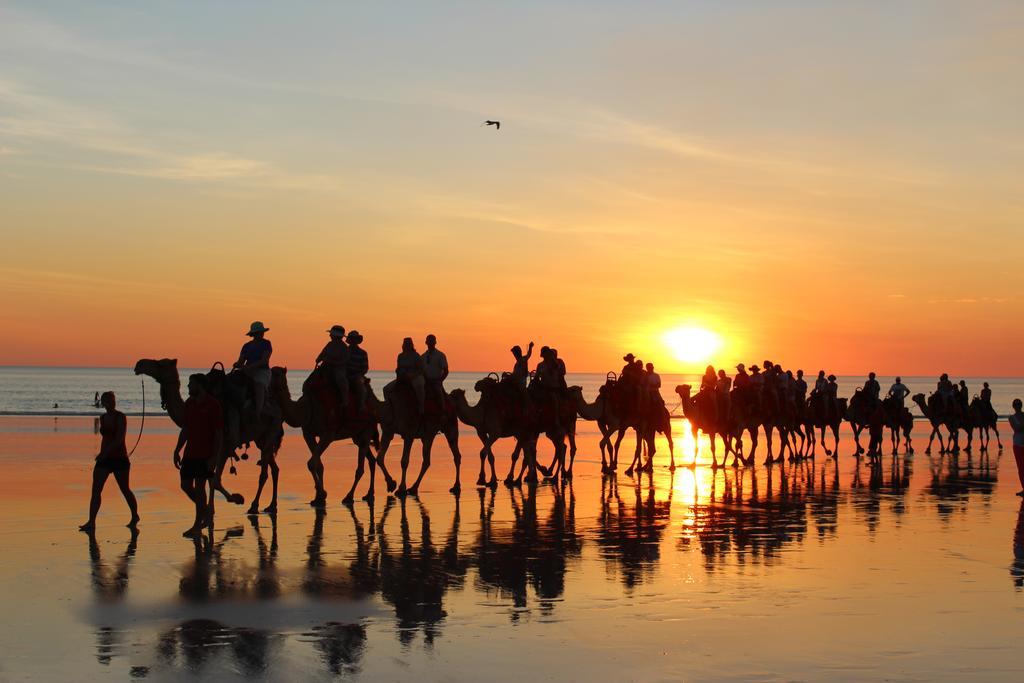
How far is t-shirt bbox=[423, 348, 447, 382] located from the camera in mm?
21891

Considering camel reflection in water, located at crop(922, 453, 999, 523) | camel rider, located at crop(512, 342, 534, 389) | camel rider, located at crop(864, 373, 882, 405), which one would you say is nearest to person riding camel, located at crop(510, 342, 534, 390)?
camel rider, located at crop(512, 342, 534, 389)

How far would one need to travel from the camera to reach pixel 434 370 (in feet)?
Result: 72.2

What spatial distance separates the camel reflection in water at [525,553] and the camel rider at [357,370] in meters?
2.56

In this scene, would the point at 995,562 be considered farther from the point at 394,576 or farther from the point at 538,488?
the point at 538,488

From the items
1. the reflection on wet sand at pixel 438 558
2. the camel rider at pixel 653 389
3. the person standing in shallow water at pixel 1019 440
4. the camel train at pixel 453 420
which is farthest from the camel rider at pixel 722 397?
Answer: the person standing in shallow water at pixel 1019 440

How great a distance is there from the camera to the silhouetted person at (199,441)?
1569 centimetres

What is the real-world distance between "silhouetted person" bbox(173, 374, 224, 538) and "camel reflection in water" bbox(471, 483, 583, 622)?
3.50 meters

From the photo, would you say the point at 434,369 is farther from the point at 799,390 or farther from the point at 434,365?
the point at 799,390

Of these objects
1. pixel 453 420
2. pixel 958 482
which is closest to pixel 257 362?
pixel 453 420

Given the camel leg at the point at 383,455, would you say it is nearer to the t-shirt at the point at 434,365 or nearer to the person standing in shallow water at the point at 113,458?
the t-shirt at the point at 434,365

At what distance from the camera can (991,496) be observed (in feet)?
72.5

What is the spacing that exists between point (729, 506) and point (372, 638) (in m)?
11.3

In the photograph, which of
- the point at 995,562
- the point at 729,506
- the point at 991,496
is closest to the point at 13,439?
the point at 729,506

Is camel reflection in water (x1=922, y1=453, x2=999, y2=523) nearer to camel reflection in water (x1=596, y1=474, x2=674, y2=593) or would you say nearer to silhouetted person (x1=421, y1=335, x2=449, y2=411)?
camel reflection in water (x1=596, y1=474, x2=674, y2=593)
